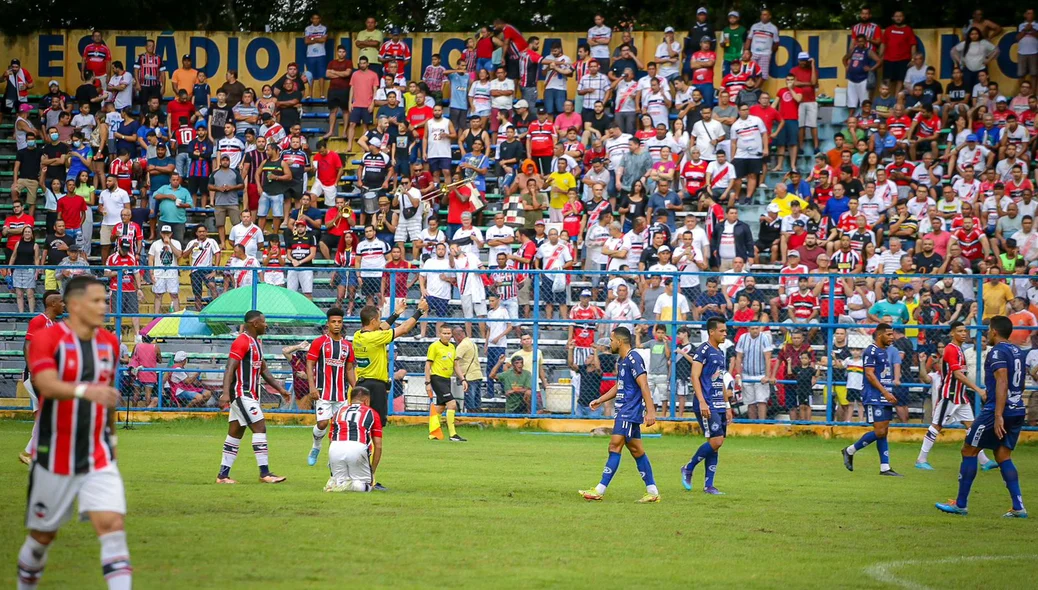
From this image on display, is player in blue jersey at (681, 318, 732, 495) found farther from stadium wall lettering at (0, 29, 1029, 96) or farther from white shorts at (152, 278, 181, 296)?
stadium wall lettering at (0, 29, 1029, 96)

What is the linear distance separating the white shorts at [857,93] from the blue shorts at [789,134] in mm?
A: 1626

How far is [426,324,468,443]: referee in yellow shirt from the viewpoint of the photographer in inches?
846

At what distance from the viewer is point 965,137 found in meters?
26.7

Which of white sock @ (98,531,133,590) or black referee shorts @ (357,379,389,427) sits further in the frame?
black referee shorts @ (357,379,389,427)

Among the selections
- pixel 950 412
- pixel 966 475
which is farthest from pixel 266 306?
pixel 966 475

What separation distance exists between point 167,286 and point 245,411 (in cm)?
1056

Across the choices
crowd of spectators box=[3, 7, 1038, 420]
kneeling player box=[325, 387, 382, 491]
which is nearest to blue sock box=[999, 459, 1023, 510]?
kneeling player box=[325, 387, 382, 491]

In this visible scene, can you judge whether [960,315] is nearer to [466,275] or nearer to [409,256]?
[466,275]

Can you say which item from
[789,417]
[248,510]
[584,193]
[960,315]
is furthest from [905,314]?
[248,510]

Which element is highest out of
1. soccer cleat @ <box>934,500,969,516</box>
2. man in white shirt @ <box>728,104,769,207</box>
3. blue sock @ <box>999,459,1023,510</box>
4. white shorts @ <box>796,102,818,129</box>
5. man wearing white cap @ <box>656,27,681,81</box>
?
man wearing white cap @ <box>656,27,681,81</box>

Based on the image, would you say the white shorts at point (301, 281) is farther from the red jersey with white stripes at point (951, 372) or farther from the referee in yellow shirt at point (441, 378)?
the red jersey with white stripes at point (951, 372)

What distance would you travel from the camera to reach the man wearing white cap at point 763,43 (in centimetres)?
2928

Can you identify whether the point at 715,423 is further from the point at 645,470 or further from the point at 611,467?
the point at 611,467

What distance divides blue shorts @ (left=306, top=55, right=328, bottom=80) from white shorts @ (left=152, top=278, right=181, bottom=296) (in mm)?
10132
